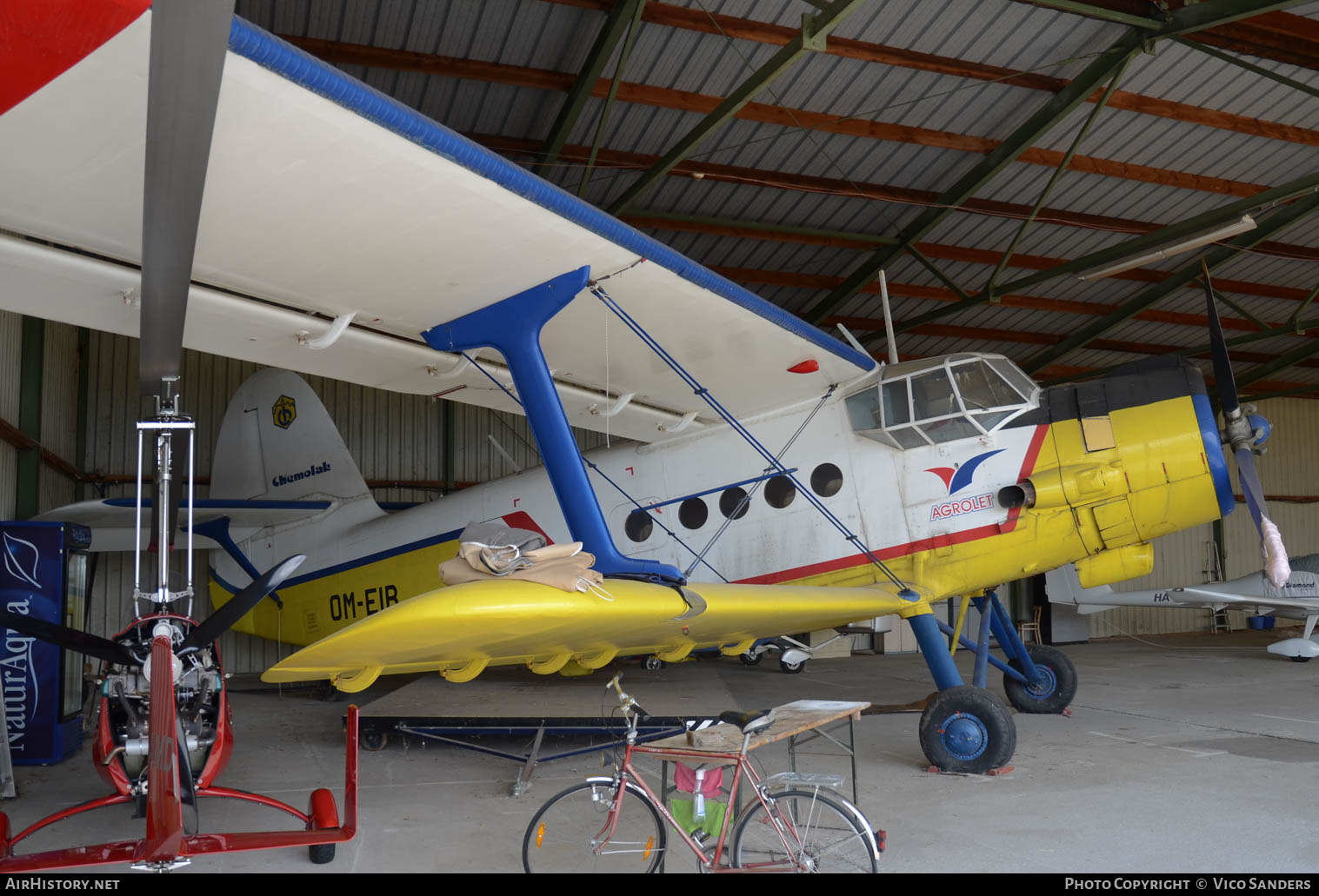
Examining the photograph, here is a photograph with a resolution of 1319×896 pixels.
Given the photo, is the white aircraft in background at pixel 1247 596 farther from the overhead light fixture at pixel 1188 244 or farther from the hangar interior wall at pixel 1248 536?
the overhead light fixture at pixel 1188 244

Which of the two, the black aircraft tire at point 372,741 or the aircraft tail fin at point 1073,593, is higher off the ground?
the aircraft tail fin at point 1073,593

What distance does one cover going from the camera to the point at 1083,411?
6.94 meters

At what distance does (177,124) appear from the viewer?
218cm

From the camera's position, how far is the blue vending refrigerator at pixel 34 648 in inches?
272

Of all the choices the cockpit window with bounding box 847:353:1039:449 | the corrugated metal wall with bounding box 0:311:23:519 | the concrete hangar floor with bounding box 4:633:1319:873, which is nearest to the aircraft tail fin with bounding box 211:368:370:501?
the corrugated metal wall with bounding box 0:311:23:519

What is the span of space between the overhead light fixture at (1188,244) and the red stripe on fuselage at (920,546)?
2.87 m

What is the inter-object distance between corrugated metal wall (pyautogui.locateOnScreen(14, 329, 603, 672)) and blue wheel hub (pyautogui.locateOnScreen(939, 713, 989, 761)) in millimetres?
9917

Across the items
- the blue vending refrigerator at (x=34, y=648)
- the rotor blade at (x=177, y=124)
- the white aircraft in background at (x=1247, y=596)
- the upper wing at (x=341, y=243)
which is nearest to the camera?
the rotor blade at (x=177, y=124)

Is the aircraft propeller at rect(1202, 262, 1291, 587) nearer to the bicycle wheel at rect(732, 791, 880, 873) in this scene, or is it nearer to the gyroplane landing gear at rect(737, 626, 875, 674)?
the bicycle wheel at rect(732, 791, 880, 873)

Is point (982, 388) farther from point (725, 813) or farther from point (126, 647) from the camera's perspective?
point (126, 647)

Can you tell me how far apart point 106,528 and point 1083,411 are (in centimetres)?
930

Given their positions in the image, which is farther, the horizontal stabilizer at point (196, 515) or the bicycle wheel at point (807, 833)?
the horizontal stabilizer at point (196, 515)

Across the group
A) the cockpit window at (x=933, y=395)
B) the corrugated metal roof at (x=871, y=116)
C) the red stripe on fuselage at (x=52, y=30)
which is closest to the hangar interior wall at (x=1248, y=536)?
the corrugated metal roof at (x=871, y=116)

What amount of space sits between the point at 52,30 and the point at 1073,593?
2092 centimetres
